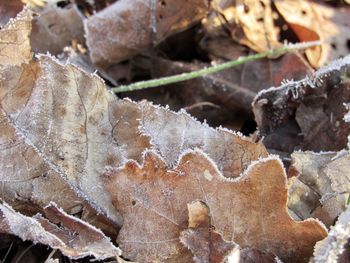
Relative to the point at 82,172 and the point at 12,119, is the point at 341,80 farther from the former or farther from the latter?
the point at 12,119

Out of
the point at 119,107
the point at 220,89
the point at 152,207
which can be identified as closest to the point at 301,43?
the point at 220,89

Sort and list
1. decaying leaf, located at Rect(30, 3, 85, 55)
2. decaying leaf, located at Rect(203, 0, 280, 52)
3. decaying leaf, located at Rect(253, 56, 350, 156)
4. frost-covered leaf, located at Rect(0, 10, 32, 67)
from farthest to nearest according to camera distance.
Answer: decaying leaf, located at Rect(203, 0, 280, 52)
decaying leaf, located at Rect(30, 3, 85, 55)
decaying leaf, located at Rect(253, 56, 350, 156)
frost-covered leaf, located at Rect(0, 10, 32, 67)

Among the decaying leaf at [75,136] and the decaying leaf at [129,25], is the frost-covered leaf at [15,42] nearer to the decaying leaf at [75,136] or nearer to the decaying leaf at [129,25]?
the decaying leaf at [75,136]

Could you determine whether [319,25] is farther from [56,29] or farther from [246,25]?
[56,29]

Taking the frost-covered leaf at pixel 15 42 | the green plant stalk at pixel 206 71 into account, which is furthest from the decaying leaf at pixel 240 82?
the frost-covered leaf at pixel 15 42

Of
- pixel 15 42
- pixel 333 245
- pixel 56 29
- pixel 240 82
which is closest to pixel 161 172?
pixel 333 245

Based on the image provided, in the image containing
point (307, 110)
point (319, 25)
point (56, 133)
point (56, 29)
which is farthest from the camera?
point (319, 25)

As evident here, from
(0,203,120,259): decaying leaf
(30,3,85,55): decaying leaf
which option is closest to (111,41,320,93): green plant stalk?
(30,3,85,55): decaying leaf

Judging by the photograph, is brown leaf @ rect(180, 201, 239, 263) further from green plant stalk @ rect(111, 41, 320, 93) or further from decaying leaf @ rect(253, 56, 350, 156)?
green plant stalk @ rect(111, 41, 320, 93)
